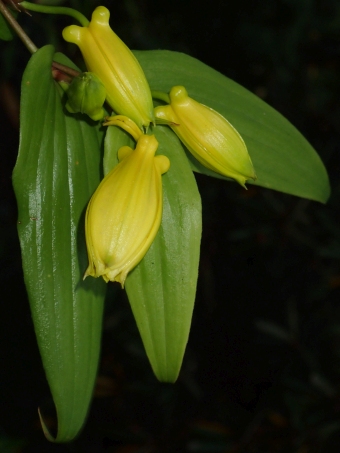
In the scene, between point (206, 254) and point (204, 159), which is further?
point (206, 254)

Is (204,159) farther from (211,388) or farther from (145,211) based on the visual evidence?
(211,388)

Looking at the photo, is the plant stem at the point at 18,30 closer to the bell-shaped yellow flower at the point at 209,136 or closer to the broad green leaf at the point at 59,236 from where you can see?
the broad green leaf at the point at 59,236

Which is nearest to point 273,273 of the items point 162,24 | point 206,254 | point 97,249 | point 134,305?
point 206,254

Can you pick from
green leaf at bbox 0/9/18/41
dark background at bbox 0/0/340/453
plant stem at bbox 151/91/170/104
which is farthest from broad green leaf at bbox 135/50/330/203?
dark background at bbox 0/0/340/453

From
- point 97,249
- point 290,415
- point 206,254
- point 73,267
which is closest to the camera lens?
point 97,249

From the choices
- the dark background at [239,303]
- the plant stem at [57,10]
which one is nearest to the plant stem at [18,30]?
the plant stem at [57,10]

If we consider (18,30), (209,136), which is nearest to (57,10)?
(18,30)
